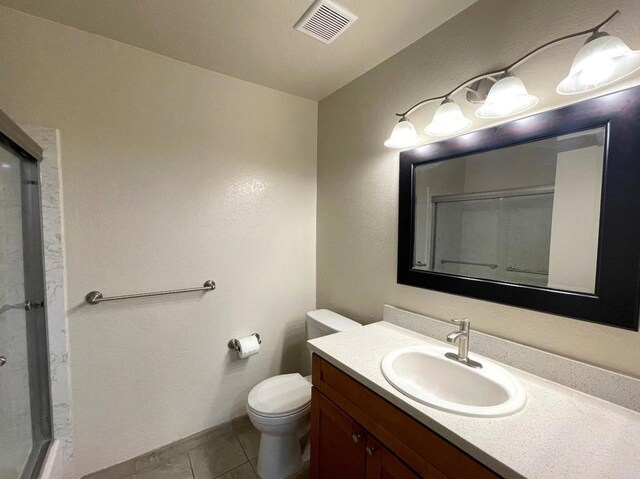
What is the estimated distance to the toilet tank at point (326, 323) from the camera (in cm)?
159

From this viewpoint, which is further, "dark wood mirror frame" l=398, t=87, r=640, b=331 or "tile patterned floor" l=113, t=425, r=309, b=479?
"tile patterned floor" l=113, t=425, r=309, b=479

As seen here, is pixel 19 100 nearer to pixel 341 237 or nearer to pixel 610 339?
pixel 341 237

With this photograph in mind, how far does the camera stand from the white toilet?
1365mm

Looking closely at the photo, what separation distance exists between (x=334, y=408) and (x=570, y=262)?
1028mm

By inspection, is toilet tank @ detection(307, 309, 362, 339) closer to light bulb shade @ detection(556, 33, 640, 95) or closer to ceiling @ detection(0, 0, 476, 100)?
light bulb shade @ detection(556, 33, 640, 95)

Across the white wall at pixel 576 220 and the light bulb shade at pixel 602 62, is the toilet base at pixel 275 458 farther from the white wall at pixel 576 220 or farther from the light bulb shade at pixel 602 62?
the light bulb shade at pixel 602 62

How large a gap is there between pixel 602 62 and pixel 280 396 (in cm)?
185

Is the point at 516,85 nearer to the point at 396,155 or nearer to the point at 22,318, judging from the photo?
the point at 396,155

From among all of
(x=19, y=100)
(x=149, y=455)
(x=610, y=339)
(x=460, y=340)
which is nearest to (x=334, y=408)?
(x=460, y=340)

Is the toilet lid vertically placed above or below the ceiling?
below

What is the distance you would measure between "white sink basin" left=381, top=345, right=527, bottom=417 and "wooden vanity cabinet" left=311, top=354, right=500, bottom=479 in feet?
0.30

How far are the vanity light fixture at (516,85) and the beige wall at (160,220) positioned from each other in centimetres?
98

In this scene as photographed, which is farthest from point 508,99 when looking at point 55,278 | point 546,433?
point 55,278

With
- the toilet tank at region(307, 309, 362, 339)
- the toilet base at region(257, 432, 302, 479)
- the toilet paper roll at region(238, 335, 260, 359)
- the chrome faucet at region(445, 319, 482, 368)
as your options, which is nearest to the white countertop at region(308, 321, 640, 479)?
the chrome faucet at region(445, 319, 482, 368)
